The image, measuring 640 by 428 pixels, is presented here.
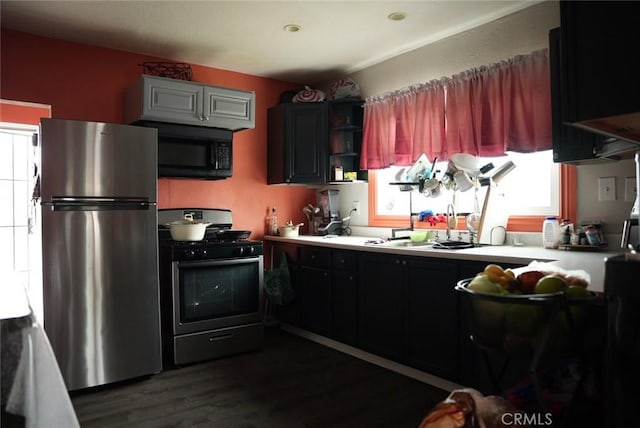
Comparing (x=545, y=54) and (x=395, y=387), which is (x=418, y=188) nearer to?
(x=545, y=54)

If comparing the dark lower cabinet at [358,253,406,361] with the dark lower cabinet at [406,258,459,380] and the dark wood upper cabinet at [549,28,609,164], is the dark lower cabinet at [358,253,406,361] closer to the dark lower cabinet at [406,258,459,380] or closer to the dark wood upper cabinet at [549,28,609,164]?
the dark lower cabinet at [406,258,459,380]

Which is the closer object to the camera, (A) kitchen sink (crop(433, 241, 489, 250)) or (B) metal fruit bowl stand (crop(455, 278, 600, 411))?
(B) metal fruit bowl stand (crop(455, 278, 600, 411))

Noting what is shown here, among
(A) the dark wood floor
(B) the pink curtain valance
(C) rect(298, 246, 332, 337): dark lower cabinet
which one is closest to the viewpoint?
(A) the dark wood floor

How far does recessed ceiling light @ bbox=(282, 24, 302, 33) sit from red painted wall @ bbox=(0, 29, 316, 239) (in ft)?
3.71

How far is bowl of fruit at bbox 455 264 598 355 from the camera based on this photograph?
114cm

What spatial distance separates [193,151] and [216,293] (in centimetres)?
123

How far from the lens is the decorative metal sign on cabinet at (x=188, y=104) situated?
338 cm

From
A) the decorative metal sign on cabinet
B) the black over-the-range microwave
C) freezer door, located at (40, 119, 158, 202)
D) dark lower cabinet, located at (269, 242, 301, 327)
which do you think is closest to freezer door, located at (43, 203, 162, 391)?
freezer door, located at (40, 119, 158, 202)

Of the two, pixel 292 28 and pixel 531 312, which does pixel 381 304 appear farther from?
pixel 292 28

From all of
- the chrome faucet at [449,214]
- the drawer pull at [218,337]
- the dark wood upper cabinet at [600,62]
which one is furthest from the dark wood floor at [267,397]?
the dark wood upper cabinet at [600,62]

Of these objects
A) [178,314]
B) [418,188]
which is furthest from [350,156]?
[178,314]

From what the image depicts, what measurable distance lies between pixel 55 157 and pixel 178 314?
53.6 inches

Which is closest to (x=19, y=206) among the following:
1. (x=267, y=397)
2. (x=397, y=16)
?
(x=267, y=397)

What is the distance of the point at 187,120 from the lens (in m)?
3.55
